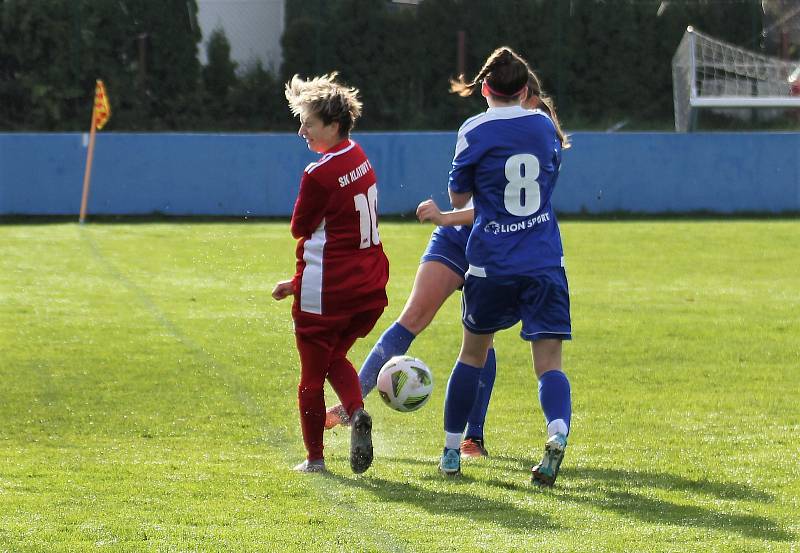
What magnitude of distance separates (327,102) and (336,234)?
0.57m

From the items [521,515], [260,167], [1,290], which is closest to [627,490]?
[521,515]

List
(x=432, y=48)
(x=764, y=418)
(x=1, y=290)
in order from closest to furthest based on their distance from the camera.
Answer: (x=764, y=418)
(x=1, y=290)
(x=432, y=48)

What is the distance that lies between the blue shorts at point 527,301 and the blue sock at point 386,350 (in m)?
1.27

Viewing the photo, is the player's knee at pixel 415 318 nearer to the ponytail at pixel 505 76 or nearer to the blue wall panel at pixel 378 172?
the ponytail at pixel 505 76

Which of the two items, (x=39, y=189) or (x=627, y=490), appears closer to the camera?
(x=627, y=490)

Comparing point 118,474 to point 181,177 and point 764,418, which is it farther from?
point 181,177

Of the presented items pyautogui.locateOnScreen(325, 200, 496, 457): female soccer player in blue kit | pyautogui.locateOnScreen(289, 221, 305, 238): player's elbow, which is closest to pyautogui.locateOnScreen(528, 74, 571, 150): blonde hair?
pyautogui.locateOnScreen(325, 200, 496, 457): female soccer player in blue kit

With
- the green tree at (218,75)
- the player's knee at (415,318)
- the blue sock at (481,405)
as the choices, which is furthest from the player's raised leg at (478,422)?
the green tree at (218,75)

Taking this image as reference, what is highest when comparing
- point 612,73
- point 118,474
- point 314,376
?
point 612,73

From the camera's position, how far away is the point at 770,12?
91.8ft

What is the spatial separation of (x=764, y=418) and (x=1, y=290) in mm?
8604

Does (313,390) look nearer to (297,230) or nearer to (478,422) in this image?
(297,230)

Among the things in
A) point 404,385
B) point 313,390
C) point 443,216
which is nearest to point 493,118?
point 443,216

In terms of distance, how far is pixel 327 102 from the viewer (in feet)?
17.8
